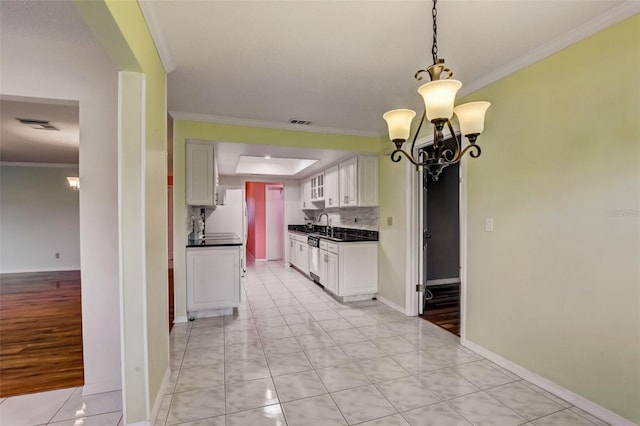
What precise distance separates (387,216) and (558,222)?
7.31 ft

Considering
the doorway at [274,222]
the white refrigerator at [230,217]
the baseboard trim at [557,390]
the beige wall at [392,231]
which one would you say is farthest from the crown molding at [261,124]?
the doorway at [274,222]

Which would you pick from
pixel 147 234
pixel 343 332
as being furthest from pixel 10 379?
pixel 343 332

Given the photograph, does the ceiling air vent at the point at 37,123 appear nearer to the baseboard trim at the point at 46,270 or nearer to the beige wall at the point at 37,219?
the beige wall at the point at 37,219

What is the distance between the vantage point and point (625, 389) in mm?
1736

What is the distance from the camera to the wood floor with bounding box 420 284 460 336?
3.44 m

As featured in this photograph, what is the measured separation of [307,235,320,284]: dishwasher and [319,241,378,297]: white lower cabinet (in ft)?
1.82

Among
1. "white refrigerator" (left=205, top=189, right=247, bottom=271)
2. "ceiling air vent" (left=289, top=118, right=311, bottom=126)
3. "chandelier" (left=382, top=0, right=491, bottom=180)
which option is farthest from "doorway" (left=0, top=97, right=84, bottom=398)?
"white refrigerator" (left=205, top=189, right=247, bottom=271)

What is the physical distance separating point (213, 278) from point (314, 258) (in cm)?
194

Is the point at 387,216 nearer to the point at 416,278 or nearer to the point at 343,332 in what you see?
the point at 416,278

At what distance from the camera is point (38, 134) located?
4.27 meters

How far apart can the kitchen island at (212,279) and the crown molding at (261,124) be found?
4.92 ft

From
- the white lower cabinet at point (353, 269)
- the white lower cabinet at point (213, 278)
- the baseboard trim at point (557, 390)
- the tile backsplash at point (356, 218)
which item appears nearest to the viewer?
the baseboard trim at point (557, 390)

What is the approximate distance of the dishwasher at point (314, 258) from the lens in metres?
5.02

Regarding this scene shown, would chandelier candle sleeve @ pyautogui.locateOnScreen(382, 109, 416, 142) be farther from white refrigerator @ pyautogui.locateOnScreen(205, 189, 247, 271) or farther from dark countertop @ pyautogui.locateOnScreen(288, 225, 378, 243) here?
white refrigerator @ pyautogui.locateOnScreen(205, 189, 247, 271)
